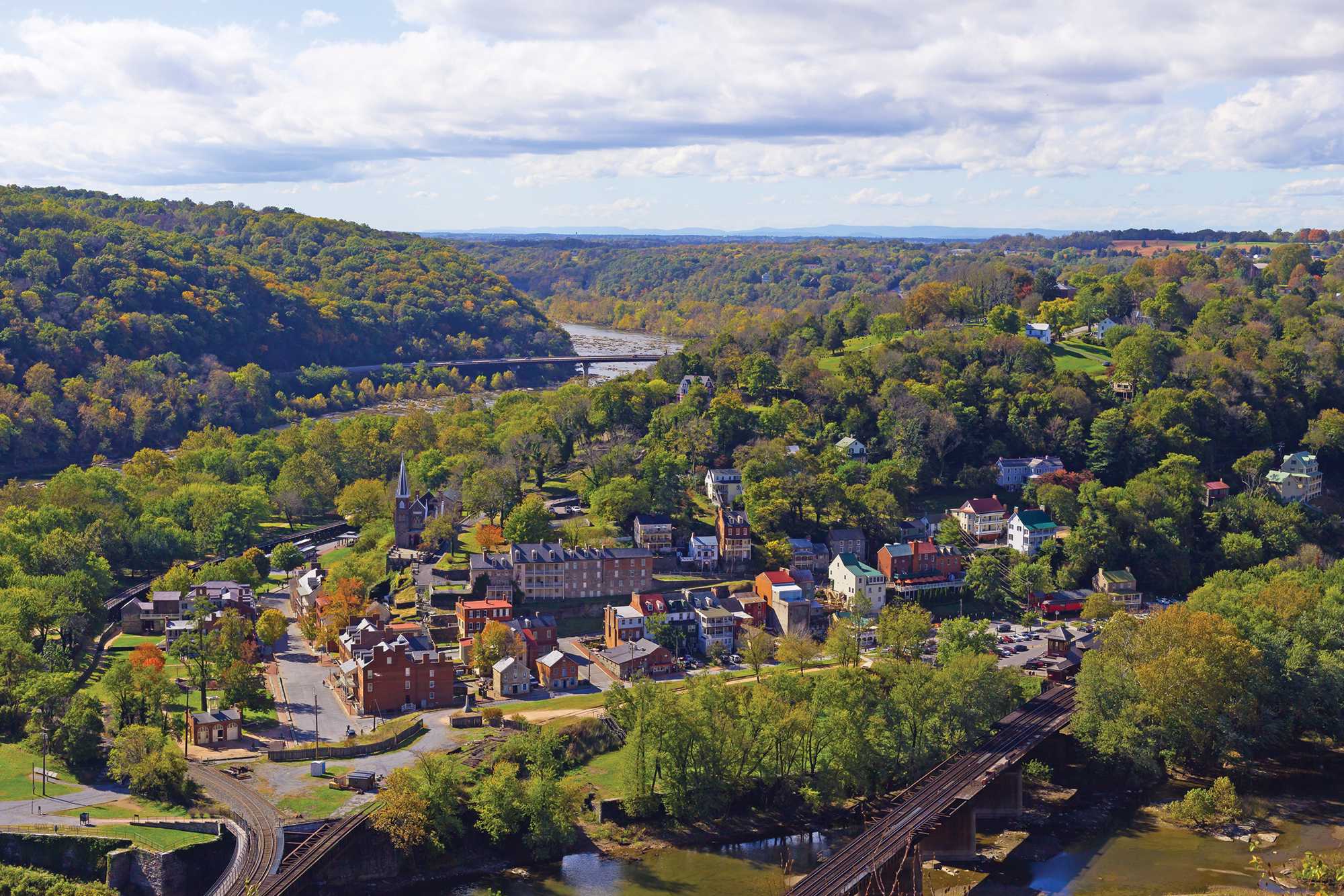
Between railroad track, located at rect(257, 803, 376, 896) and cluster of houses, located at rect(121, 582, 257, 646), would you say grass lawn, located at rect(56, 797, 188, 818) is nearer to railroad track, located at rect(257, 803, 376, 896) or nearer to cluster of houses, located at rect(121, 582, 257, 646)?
railroad track, located at rect(257, 803, 376, 896)

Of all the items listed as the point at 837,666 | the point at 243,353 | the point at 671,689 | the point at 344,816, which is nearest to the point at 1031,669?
the point at 837,666

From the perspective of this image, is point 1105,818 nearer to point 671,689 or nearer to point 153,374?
point 671,689

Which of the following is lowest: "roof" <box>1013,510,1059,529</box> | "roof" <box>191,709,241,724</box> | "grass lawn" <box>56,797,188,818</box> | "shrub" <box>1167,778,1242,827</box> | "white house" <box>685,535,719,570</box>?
"shrub" <box>1167,778,1242,827</box>

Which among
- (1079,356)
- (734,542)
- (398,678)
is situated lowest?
(398,678)

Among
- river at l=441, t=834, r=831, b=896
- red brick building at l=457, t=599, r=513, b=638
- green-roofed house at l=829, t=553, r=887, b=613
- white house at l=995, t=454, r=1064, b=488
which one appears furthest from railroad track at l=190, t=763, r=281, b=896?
white house at l=995, t=454, r=1064, b=488

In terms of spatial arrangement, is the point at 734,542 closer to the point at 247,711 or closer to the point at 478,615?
the point at 478,615

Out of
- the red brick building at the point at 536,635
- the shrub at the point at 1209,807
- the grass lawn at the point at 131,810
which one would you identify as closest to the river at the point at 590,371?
the red brick building at the point at 536,635

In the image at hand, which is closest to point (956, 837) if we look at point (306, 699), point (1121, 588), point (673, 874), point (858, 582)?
point (673, 874)

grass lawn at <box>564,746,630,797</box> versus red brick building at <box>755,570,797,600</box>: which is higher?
red brick building at <box>755,570,797,600</box>
